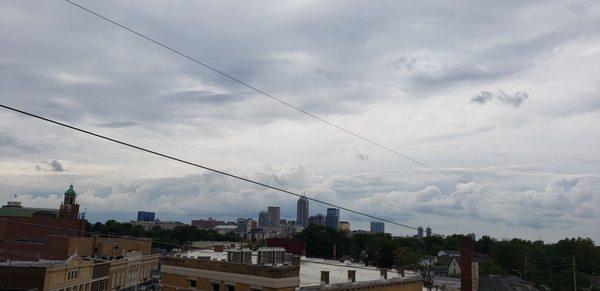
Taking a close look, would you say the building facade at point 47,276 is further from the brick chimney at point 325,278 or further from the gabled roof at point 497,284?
the gabled roof at point 497,284

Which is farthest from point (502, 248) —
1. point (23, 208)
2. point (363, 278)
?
point (23, 208)

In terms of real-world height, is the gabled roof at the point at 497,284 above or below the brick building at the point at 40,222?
below

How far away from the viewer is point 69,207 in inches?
4422

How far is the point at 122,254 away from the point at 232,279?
62.8 metres

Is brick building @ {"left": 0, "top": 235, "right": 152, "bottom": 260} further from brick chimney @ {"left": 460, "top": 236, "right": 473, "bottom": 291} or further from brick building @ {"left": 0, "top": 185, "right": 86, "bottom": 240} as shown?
brick chimney @ {"left": 460, "top": 236, "right": 473, "bottom": 291}

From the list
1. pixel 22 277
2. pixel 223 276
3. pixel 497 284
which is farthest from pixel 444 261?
pixel 223 276

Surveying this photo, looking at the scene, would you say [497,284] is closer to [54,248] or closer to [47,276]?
[47,276]

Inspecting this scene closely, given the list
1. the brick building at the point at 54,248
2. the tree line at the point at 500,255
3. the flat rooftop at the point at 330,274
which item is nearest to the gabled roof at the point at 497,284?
the tree line at the point at 500,255

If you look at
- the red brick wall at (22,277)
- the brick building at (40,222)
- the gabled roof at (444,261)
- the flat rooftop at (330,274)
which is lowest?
the red brick wall at (22,277)

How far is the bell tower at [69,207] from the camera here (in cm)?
10891

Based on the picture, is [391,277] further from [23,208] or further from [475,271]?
[23,208]

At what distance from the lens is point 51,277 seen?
58250 mm

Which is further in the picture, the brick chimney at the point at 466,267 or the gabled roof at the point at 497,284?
the gabled roof at the point at 497,284

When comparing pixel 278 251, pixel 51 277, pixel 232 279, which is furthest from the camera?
pixel 51 277
